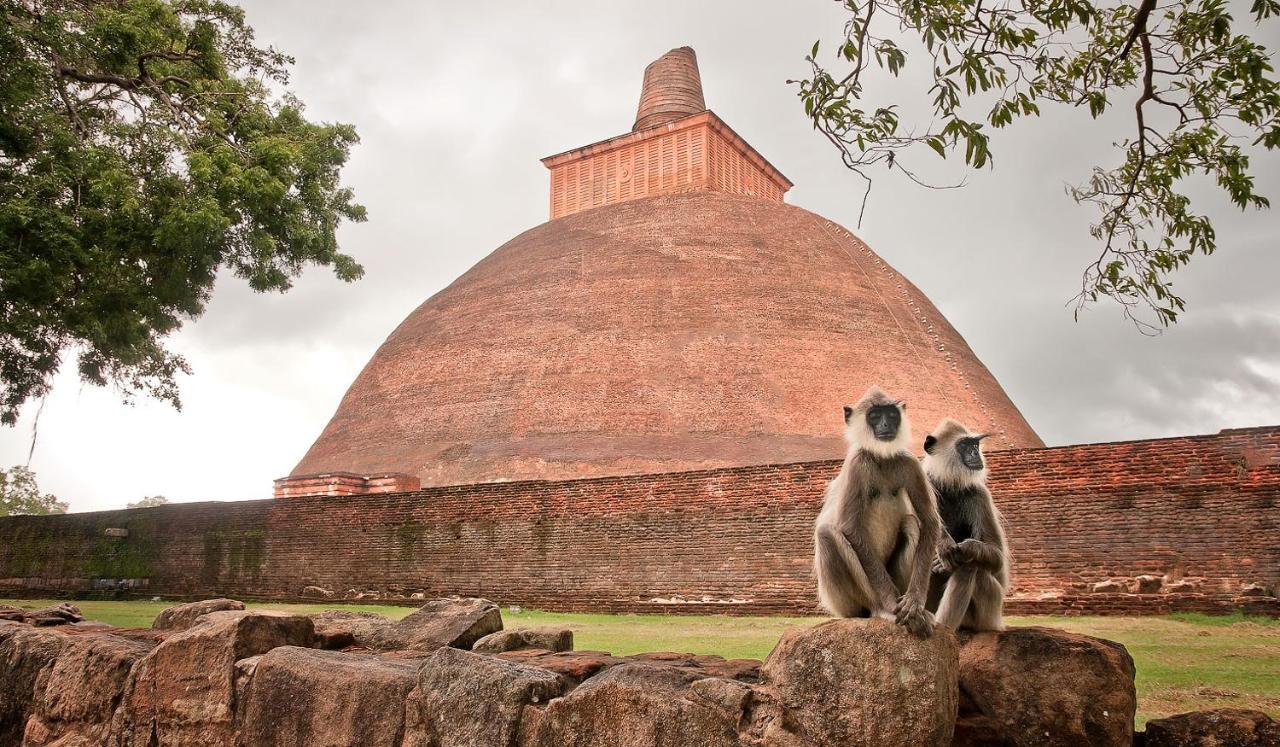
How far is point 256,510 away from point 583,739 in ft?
A: 43.8

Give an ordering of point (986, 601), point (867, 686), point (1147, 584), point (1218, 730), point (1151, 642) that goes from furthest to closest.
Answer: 1. point (1147, 584)
2. point (1151, 642)
3. point (986, 601)
4. point (1218, 730)
5. point (867, 686)

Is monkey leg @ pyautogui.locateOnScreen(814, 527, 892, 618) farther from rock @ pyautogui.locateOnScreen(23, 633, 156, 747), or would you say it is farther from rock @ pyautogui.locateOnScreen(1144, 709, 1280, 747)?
rock @ pyautogui.locateOnScreen(23, 633, 156, 747)

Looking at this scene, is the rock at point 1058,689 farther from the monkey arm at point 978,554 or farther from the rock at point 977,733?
the monkey arm at point 978,554

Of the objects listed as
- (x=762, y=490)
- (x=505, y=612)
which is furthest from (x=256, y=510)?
(x=762, y=490)

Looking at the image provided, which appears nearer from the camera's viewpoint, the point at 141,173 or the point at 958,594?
the point at 958,594

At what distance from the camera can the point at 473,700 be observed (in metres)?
2.64

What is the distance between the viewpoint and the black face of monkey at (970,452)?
2.95 meters

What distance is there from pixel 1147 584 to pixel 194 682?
29.2ft

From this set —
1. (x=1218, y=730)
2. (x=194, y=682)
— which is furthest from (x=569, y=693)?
(x=1218, y=730)

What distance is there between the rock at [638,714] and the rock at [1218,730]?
4.09ft

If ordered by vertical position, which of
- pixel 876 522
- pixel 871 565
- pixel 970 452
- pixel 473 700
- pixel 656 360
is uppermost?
pixel 656 360

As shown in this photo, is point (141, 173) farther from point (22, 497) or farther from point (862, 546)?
point (22, 497)

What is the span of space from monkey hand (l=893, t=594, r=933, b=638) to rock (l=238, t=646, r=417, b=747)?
5.24ft

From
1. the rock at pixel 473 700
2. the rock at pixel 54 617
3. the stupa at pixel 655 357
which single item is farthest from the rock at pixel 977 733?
the stupa at pixel 655 357
